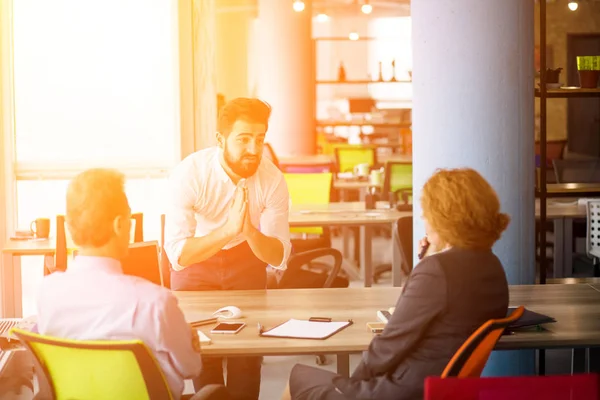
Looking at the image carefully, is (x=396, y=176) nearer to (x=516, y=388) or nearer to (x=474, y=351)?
(x=474, y=351)

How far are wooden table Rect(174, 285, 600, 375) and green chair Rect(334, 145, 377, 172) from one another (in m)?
7.35

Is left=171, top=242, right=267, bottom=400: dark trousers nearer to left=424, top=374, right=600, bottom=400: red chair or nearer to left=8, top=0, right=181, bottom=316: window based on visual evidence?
left=424, top=374, right=600, bottom=400: red chair

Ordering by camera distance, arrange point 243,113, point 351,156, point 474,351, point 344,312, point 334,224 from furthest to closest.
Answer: point 351,156 → point 334,224 → point 243,113 → point 344,312 → point 474,351

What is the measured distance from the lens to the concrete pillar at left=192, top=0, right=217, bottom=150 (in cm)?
686

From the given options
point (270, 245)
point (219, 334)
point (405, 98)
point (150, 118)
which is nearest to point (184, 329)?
point (219, 334)

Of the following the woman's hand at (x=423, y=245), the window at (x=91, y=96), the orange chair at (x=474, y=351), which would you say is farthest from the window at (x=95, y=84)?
the orange chair at (x=474, y=351)

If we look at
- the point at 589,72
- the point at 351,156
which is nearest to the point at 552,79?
the point at 589,72

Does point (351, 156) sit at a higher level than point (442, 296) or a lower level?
Answer: higher

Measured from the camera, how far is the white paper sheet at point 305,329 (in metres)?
2.77

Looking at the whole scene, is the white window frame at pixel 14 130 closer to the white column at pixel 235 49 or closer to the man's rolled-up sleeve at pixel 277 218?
the man's rolled-up sleeve at pixel 277 218

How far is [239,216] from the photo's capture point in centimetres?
345

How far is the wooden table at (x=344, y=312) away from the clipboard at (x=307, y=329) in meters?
0.03

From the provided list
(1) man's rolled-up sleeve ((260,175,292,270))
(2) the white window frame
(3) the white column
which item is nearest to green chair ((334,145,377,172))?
(2) the white window frame

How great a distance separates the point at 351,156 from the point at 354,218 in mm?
4955
